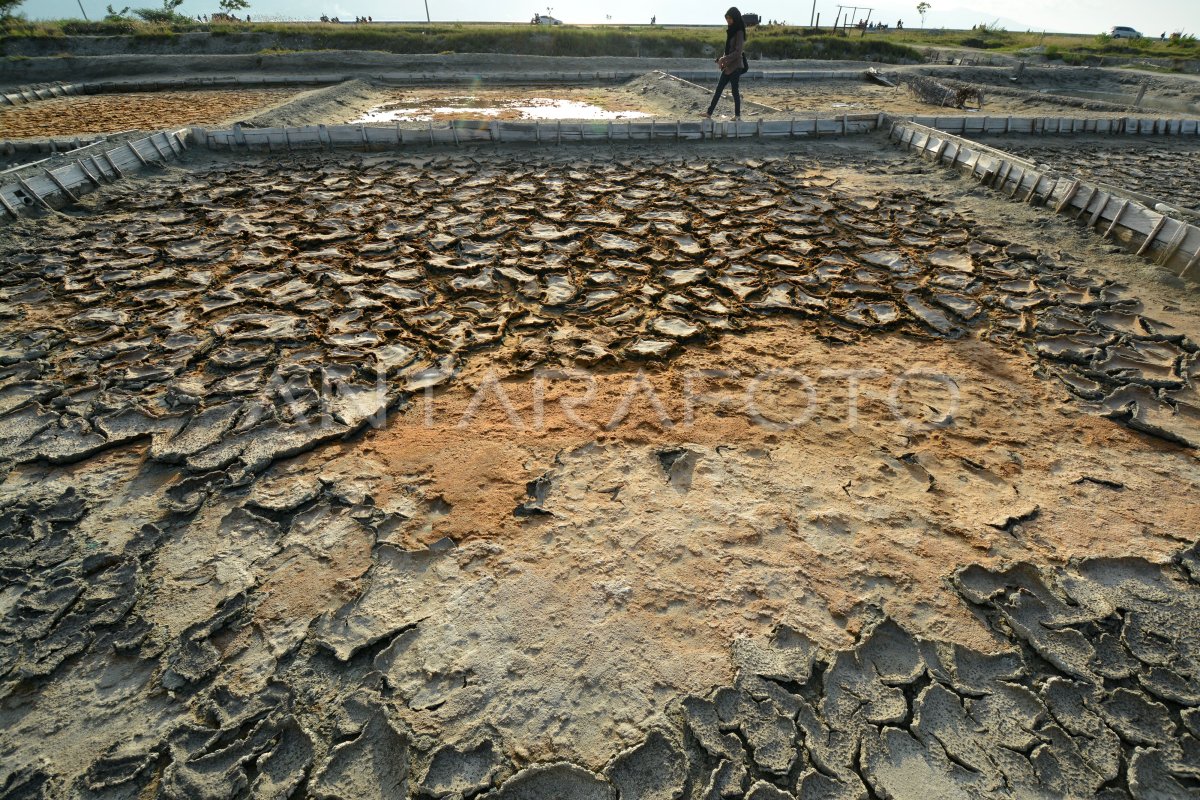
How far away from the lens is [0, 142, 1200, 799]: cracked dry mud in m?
1.43

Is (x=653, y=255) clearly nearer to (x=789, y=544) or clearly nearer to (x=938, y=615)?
(x=789, y=544)

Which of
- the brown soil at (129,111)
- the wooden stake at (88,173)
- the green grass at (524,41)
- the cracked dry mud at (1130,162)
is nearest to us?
the wooden stake at (88,173)

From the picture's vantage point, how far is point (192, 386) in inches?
104

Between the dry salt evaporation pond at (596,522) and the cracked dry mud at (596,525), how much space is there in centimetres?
1

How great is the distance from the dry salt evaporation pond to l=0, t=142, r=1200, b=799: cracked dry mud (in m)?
0.01

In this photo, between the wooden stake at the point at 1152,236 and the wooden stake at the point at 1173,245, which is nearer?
the wooden stake at the point at 1173,245

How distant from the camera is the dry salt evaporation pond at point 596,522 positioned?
144 centimetres

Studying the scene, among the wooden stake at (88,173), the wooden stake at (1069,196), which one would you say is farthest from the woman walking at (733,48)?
the wooden stake at (88,173)

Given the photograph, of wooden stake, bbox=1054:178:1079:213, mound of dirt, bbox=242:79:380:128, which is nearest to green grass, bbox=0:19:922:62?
mound of dirt, bbox=242:79:380:128

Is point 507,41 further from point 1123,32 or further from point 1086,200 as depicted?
point 1123,32

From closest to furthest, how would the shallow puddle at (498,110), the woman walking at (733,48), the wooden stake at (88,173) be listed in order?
the wooden stake at (88,173), the woman walking at (733,48), the shallow puddle at (498,110)

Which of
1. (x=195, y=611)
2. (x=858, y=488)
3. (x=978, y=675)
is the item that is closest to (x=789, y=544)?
(x=858, y=488)

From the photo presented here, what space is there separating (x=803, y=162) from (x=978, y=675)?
538 cm

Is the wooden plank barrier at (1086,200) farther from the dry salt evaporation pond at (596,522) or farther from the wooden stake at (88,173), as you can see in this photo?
the wooden stake at (88,173)
